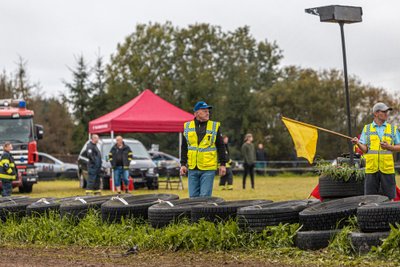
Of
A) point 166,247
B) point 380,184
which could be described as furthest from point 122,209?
point 380,184

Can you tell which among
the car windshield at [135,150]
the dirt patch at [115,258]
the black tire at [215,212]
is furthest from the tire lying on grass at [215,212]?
the car windshield at [135,150]

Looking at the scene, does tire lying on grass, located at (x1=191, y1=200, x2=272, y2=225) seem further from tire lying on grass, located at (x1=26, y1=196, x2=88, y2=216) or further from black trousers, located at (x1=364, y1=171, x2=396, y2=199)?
tire lying on grass, located at (x1=26, y1=196, x2=88, y2=216)

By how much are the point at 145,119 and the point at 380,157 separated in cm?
1825

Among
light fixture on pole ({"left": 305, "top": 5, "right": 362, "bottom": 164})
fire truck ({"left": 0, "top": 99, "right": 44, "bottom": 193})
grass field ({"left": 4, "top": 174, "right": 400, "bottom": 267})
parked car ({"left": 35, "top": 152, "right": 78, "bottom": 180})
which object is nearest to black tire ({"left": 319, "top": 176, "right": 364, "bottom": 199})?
light fixture on pole ({"left": 305, "top": 5, "right": 362, "bottom": 164})

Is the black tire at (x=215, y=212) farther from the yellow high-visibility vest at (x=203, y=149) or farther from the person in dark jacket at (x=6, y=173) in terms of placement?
the person in dark jacket at (x=6, y=173)

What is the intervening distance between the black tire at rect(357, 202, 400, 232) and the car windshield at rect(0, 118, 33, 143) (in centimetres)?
2064

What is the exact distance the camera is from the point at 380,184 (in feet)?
35.1

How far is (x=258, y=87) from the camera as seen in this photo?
80.7 metres

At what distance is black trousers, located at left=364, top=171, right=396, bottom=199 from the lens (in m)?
10.6

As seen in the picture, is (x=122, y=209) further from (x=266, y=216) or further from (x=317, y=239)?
(x=317, y=239)

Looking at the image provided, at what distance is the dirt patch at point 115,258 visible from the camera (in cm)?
834

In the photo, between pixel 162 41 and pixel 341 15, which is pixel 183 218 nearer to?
pixel 341 15

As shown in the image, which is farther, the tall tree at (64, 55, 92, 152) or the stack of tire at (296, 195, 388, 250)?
the tall tree at (64, 55, 92, 152)

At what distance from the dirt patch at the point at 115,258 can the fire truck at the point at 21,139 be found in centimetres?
1748
